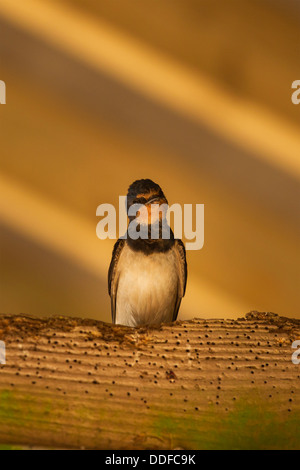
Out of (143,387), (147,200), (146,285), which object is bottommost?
(143,387)

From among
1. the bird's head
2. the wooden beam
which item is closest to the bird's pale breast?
the bird's head

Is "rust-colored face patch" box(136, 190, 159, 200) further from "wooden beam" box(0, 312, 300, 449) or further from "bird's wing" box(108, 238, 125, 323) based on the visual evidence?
"wooden beam" box(0, 312, 300, 449)

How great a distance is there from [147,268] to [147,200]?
0.64ft

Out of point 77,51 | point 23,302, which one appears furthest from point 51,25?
point 23,302

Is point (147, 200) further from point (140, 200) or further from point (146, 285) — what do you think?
point (146, 285)

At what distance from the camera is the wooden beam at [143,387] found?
80 centimetres

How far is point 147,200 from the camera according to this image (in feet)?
A: 4.50

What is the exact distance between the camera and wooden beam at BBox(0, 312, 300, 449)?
0.80 metres

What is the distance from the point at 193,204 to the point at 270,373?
41.2 inches

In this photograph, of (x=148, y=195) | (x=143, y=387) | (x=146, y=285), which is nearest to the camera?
(x=143, y=387)

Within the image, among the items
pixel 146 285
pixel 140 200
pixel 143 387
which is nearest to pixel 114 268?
pixel 146 285

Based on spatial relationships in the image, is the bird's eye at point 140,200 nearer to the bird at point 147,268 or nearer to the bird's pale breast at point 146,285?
the bird at point 147,268
